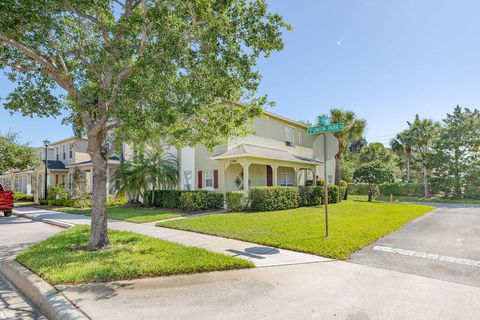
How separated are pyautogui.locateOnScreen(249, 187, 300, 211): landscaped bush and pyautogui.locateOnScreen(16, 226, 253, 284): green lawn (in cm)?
874

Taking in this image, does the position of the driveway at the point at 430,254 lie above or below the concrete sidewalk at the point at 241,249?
below

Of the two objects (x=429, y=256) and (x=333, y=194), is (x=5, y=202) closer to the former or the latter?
(x=429, y=256)

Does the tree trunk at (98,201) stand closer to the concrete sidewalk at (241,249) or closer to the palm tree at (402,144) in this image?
the concrete sidewalk at (241,249)

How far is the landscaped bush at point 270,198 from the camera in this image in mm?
16250

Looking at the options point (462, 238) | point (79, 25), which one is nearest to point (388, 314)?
point (462, 238)

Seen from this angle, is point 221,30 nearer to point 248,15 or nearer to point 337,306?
point 248,15

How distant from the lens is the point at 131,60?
7121 millimetres

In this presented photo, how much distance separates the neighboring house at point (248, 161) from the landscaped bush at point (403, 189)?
19.5 metres

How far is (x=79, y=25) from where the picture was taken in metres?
8.00

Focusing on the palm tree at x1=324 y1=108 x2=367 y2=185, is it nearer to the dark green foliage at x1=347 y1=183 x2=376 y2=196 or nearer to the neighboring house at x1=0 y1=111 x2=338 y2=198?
the neighboring house at x1=0 y1=111 x2=338 y2=198

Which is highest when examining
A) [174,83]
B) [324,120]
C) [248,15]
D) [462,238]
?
[248,15]

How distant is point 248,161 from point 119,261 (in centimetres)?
1204

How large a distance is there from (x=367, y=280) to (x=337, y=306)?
1438 mm

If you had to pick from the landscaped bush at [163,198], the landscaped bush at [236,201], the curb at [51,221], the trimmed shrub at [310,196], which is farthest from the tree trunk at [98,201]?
the trimmed shrub at [310,196]
